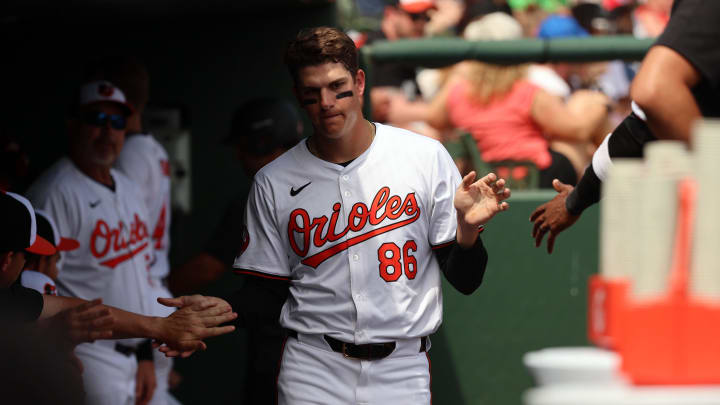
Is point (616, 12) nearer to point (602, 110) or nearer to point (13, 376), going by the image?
point (602, 110)

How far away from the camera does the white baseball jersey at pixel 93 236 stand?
4.35 m

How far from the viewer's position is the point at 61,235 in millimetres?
4309

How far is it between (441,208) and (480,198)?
1.17 feet

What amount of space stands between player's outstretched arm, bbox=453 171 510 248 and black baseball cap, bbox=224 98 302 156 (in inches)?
64.0

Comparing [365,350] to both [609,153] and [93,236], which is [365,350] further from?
[93,236]

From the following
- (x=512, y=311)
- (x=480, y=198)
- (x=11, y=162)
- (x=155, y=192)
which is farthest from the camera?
(x=155, y=192)

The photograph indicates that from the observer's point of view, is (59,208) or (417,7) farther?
(417,7)

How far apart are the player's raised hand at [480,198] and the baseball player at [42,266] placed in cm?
161

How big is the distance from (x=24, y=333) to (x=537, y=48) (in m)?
4.01

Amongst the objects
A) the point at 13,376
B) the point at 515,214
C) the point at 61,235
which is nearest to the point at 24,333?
the point at 13,376

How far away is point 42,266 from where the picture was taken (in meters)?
3.89

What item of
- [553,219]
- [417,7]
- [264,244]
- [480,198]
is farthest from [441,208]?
[417,7]

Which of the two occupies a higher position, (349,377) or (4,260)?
(4,260)

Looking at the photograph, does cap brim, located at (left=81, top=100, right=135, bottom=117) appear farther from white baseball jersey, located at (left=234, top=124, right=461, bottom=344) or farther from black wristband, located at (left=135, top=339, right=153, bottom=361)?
white baseball jersey, located at (left=234, top=124, right=461, bottom=344)
